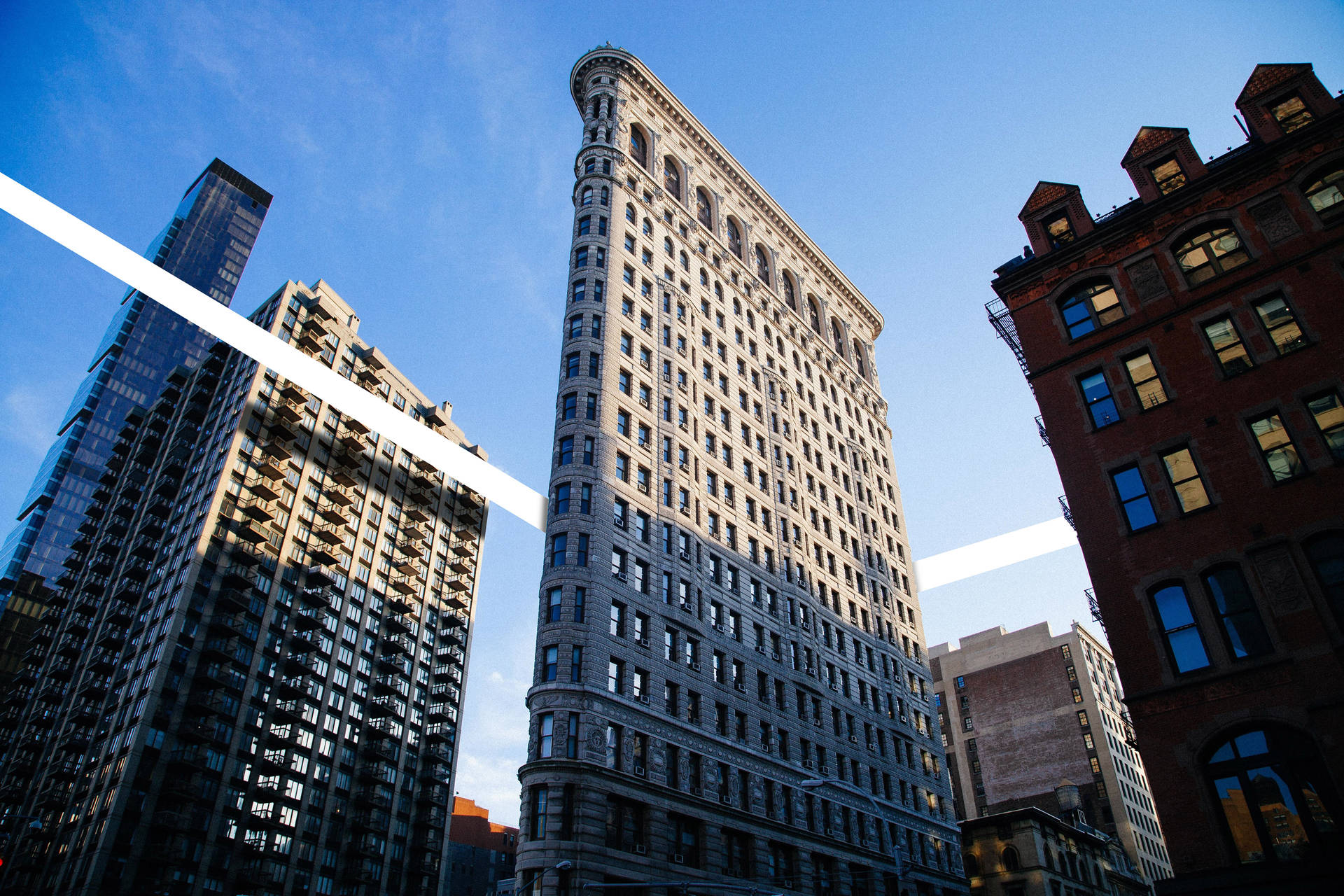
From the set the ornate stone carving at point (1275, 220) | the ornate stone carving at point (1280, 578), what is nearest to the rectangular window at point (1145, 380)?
the ornate stone carving at point (1275, 220)

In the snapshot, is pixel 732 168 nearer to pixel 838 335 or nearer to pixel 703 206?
pixel 703 206

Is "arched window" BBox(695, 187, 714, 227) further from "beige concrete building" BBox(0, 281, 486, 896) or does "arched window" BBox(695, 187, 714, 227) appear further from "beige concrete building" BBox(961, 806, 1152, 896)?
"beige concrete building" BBox(961, 806, 1152, 896)

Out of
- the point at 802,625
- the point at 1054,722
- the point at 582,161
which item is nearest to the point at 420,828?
the point at 802,625

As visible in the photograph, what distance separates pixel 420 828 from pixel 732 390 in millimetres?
60218

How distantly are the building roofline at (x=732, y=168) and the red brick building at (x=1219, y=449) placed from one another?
53572 millimetres

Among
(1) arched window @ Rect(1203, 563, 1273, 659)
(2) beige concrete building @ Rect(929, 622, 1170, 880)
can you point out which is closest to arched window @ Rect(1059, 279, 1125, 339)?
(1) arched window @ Rect(1203, 563, 1273, 659)

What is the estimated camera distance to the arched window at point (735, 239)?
289 ft

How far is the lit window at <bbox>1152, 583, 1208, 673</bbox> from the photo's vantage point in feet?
86.0

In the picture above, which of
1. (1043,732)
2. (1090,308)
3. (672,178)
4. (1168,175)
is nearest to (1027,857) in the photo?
(1043,732)

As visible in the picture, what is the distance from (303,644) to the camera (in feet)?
288

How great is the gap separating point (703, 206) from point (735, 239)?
16.7ft

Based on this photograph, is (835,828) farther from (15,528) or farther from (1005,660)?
(15,528)

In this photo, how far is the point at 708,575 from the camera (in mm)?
59062

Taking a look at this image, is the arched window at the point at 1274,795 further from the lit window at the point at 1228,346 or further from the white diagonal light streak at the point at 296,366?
the white diagonal light streak at the point at 296,366
